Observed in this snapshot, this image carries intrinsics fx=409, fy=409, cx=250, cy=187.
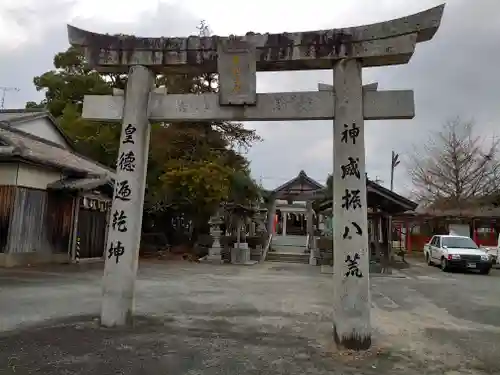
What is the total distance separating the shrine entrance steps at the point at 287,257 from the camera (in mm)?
24683

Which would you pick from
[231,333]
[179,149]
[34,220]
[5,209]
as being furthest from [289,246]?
[231,333]

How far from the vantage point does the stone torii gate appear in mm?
6105

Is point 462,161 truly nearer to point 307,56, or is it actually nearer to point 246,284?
point 246,284

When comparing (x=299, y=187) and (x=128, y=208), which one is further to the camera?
(x=299, y=187)

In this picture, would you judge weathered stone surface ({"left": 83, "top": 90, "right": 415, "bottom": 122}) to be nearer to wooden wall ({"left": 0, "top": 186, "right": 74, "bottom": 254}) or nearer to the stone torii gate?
the stone torii gate

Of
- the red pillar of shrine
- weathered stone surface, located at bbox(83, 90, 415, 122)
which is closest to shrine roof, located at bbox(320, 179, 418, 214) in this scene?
the red pillar of shrine

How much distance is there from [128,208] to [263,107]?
2810 millimetres

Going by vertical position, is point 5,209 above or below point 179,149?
below

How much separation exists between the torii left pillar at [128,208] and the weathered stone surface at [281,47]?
375 millimetres

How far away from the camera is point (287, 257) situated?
25.3 m

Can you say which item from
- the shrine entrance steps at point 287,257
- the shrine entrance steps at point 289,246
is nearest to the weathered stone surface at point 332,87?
the shrine entrance steps at point 287,257

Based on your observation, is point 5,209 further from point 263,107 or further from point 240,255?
point 263,107

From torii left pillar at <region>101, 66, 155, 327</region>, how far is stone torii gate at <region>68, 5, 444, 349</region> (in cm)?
2

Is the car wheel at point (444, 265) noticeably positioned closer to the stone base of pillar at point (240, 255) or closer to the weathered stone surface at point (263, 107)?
the stone base of pillar at point (240, 255)
